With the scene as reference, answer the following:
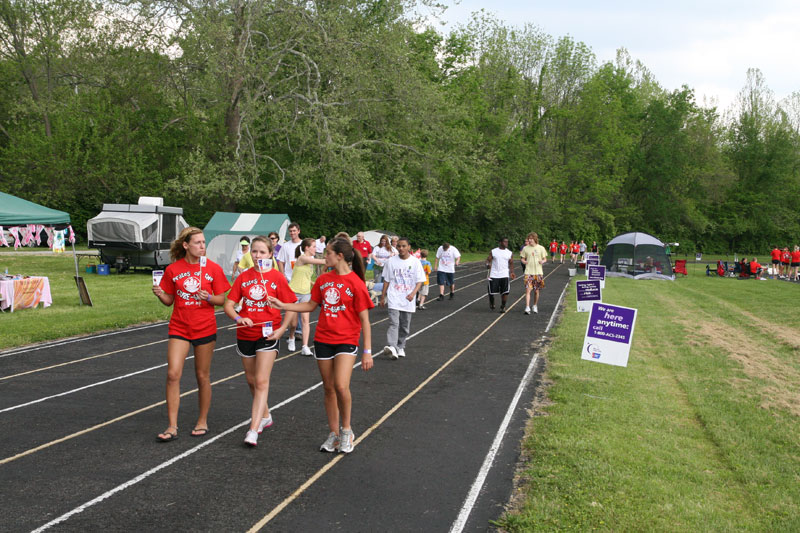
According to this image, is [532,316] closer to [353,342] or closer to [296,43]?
[353,342]

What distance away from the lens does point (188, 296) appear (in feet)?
19.0

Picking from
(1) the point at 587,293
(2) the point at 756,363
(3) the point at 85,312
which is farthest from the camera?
(3) the point at 85,312

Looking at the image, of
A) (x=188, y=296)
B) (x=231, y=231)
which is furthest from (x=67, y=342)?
(x=231, y=231)

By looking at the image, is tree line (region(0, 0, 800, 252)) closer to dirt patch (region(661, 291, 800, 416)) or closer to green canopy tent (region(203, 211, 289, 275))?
green canopy tent (region(203, 211, 289, 275))

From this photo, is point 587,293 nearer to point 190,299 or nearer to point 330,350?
point 330,350

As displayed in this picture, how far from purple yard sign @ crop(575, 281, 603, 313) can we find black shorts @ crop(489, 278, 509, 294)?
224 centimetres

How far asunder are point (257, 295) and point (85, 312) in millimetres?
11013

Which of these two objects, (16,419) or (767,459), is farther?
(16,419)

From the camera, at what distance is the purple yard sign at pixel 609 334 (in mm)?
9281

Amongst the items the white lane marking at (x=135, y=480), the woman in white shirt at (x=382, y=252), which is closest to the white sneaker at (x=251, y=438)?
the white lane marking at (x=135, y=480)

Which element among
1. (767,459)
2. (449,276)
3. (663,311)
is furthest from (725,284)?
Answer: (767,459)

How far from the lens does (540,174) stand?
55969 mm

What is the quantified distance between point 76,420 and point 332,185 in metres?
25.0

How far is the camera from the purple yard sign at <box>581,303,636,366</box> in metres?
9.28
